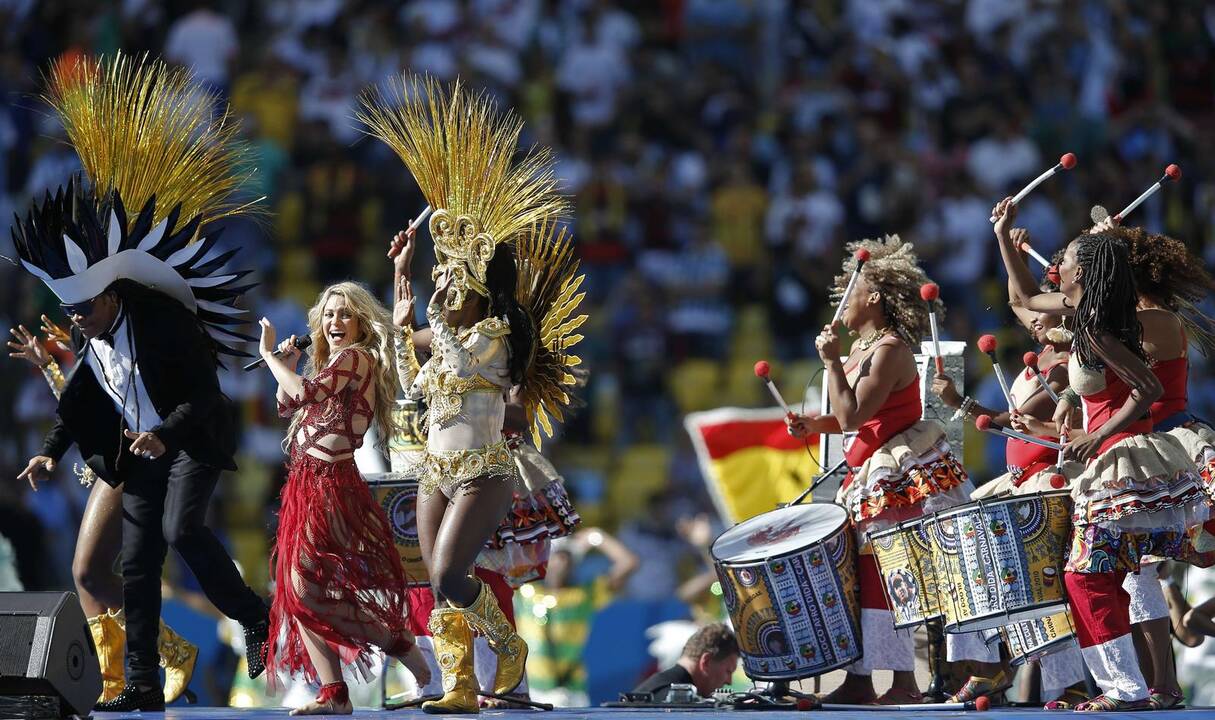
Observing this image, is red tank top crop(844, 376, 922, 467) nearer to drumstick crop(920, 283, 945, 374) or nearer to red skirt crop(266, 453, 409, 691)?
drumstick crop(920, 283, 945, 374)

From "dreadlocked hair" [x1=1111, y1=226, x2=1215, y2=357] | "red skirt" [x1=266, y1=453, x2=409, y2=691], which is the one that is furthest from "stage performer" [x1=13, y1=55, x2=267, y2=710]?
"dreadlocked hair" [x1=1111, y1=226, x2=1215, y2=357]

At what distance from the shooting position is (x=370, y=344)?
22.1 ft

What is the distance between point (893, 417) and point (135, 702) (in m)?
3.02

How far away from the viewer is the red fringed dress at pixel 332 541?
6441mm

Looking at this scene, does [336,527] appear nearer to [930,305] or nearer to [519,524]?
[519,524]

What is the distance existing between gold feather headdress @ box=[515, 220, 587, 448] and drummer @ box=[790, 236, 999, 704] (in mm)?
952

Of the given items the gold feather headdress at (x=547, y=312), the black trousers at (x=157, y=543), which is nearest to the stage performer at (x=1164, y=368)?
the gold feather headdress at (x=547, y=312)

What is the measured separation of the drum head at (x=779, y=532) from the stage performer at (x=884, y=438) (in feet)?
0.40

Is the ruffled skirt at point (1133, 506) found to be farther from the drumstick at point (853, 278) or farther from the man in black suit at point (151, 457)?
→ the man in black suit at point (151, 457)

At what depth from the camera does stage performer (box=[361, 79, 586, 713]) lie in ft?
20.8

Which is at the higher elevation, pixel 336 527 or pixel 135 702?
pixel 336 527

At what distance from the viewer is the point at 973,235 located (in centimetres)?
1289

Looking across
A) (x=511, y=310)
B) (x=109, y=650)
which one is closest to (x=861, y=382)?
(x=511, y=310)

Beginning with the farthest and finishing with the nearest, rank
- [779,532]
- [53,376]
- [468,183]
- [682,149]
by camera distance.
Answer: [682,149] < [53,376] < [779,532] < [468,183]
